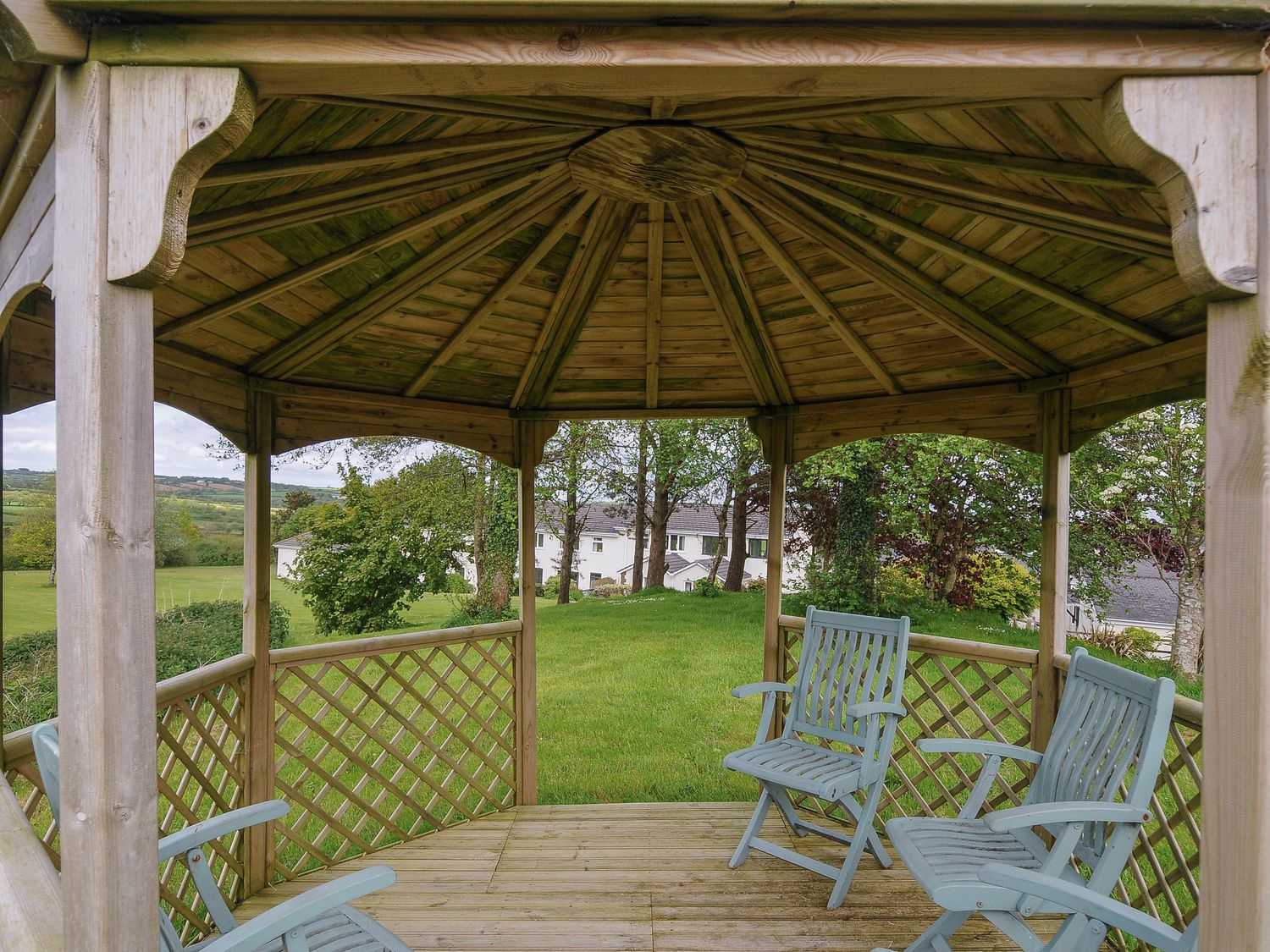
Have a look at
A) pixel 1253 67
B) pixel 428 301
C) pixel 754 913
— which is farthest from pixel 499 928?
pixel 1253 67

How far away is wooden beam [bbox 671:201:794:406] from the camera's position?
259 centimetres

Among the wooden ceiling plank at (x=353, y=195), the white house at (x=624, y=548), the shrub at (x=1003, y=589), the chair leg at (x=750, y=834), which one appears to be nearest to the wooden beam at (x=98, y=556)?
the wooden ceiling plank at (x=353, y=195)

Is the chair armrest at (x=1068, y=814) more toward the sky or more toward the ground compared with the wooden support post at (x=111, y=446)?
more toward the ground

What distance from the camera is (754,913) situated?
2.65m

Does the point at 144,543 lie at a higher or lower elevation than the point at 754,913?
higher

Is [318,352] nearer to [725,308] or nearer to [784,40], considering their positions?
[725,308]

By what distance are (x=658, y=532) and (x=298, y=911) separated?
10.7 metres

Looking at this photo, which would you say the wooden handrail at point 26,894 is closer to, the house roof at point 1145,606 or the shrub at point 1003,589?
the shrub at point 1003,589

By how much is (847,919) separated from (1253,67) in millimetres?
2691

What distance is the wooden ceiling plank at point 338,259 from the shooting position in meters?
2.29

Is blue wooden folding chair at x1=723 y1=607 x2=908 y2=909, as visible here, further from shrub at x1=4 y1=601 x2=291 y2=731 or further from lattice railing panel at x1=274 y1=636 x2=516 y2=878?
shrub at x1=4 y1=601 x2=291 y2=731

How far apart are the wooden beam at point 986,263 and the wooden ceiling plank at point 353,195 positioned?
34.7 inches

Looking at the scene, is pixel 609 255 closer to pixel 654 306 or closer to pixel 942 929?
pixel 654 306

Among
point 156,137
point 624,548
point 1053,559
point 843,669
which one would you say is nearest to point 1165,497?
point 1053,559
